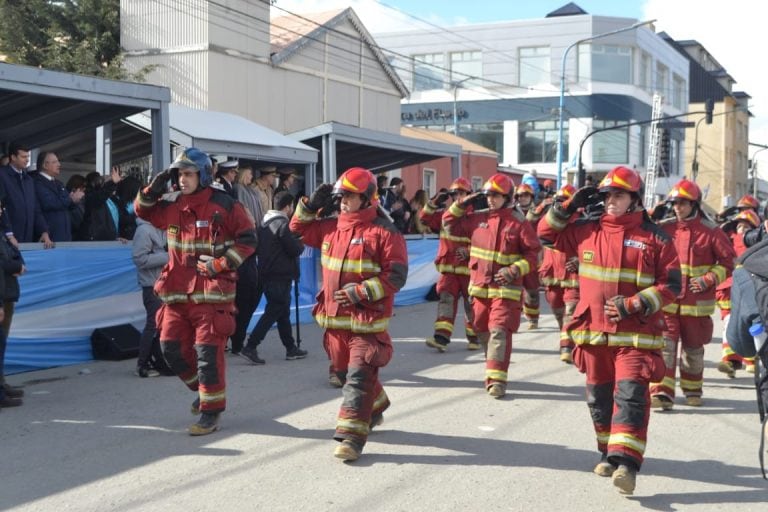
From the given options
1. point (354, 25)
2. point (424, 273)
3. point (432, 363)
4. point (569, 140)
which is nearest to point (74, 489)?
point (432, 363)

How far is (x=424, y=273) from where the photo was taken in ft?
52.9

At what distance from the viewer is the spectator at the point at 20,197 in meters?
8.95

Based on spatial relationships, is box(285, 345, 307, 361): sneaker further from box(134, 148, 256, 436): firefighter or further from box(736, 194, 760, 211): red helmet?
box(736, 194, 760, 211): red helmet

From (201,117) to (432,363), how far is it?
22.0 feet

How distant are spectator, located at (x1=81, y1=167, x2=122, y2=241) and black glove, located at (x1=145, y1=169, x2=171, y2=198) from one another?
3.91 meters

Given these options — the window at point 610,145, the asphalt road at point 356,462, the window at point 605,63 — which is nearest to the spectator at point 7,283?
the asphalt road at point 356,462

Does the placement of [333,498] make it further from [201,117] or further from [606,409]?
[201,117]

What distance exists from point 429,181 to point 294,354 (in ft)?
79.8

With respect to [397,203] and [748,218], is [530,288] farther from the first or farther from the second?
[397,203]

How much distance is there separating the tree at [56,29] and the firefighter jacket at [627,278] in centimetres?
2324

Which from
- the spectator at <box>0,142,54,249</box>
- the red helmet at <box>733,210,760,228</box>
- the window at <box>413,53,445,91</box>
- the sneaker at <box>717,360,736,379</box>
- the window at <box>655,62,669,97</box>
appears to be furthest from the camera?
the window at <box>655,62,669,97</box>

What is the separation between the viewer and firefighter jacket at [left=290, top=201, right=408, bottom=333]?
6082 millimetres

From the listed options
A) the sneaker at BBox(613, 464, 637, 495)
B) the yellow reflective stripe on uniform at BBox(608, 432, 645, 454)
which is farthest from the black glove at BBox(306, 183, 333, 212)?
the sneaker at BBox(613, 464, 637, 495)

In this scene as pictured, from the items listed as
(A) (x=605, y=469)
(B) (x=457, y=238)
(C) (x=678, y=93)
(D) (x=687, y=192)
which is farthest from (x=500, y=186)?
(C) (x=678, y=93)
